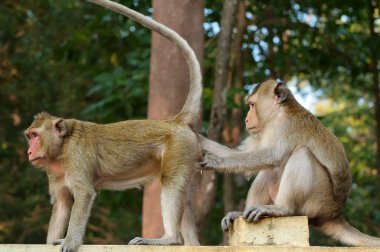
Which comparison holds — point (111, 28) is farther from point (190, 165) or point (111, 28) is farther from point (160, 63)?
point (190, 165)

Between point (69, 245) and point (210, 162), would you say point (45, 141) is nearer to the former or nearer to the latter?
point (69, 245)

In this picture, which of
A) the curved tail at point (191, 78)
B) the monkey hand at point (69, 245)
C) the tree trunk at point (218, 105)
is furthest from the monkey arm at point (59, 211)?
the tree trunk at point (218, 105)

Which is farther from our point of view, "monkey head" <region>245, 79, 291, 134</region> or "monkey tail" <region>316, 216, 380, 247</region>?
"monkey head" <region>245, 79, 291, 134</region>

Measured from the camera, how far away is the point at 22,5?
16.0m

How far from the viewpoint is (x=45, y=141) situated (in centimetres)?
693

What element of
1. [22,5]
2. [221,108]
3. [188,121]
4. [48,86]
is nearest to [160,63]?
[221,108]

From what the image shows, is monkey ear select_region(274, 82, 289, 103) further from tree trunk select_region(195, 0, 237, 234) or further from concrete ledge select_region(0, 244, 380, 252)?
tree trunk select_region(195, 0, 237, 234)

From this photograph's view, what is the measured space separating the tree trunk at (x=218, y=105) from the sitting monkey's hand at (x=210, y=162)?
2849 millimetres

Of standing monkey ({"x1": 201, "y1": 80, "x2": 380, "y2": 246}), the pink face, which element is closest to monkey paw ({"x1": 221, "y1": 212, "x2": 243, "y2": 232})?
standing monkey ({"x1": 201, "y1": 80, "x2": 380, "y2": 246})

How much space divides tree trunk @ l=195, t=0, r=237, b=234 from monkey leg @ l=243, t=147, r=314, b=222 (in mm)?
3073

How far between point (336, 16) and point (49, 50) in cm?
666

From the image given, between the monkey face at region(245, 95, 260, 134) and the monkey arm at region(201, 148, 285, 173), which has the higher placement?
the monkey face at region(245, 95, 260, 134)

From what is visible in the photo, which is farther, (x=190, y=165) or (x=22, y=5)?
(x=22, y=5)

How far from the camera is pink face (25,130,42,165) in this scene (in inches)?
272
